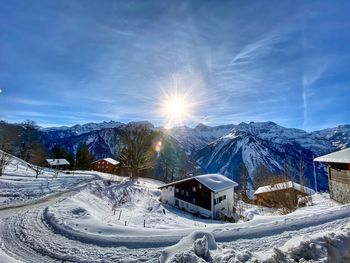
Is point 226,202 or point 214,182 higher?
point 214,182

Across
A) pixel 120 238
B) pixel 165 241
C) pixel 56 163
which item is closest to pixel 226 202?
pixel 165 241

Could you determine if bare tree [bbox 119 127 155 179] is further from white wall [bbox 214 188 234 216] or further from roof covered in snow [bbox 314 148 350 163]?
roof covered in snow [bbox 314 148 350 163]

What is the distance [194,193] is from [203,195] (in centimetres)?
177

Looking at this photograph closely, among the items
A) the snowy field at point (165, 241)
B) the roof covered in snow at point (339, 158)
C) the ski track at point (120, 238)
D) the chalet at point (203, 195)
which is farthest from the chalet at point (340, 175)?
the chalet at point (203, 195)

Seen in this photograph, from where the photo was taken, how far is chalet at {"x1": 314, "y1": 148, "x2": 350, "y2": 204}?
22125 mm

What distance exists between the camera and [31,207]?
18328 millimetres

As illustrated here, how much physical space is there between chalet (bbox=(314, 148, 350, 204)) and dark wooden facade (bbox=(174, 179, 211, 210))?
59.9 ft

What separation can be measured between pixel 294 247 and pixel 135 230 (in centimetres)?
730

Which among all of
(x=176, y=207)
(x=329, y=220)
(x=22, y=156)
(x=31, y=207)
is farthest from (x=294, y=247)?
(x=22, y=156)

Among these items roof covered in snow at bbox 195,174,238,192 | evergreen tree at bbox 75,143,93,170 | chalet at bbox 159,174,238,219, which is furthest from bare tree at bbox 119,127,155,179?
evergreen tree at bbox 75,143,93,170

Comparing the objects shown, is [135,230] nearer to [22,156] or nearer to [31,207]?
[31,207]

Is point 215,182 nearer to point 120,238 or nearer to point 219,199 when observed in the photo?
point 219,199

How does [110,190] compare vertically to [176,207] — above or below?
above

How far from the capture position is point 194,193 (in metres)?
41.9
